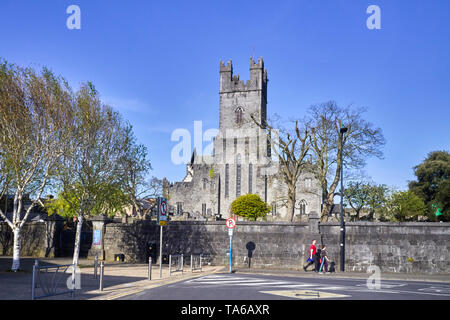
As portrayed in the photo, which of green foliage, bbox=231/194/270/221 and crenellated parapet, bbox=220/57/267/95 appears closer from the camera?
green foliage, bbox=231/194/270/221

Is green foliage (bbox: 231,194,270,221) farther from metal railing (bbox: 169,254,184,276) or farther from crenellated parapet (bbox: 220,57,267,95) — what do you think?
metal railing (bbox: 169,254,184,276)

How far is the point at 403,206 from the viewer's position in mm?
47375

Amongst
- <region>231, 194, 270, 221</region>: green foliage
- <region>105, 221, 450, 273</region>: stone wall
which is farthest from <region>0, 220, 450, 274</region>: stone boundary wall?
<region>231, 194, 270, 221</region>: green foliage

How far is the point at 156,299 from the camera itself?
11.2 meters

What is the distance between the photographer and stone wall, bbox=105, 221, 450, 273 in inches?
942

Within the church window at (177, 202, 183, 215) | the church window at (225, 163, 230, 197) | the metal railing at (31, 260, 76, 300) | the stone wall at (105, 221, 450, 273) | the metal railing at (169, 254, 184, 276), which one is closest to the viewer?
the metal railing at (31, 260, 76, 300)

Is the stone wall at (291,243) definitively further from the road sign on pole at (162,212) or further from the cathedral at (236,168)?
the cathedral at (236,168)

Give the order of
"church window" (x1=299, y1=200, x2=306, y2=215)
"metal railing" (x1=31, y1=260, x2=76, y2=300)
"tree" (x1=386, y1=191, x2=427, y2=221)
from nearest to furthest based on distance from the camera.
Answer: "metal railing" (x1=31, y1=260, x2=76, y2=300) < "tree" (x1=386, y1=191, x2=427, y2=221) < "church window" (x1=299, y1=200, x2=306, y2=215)

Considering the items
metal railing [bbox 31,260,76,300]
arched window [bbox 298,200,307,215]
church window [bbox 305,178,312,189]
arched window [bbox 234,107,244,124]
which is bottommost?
metal railing [bbox 31,260,76,300]

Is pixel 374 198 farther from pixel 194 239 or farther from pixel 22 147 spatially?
pixel 22 147

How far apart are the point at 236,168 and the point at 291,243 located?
47.0m

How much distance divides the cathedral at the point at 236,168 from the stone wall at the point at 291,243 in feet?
129

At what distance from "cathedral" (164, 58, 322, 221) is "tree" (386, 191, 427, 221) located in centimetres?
1889
